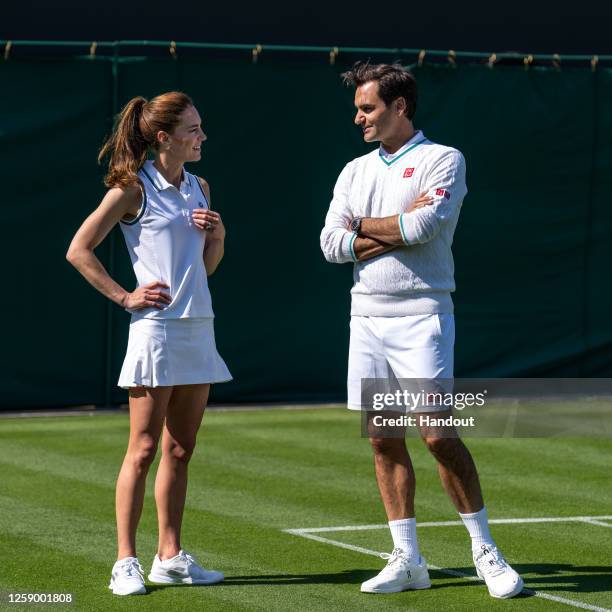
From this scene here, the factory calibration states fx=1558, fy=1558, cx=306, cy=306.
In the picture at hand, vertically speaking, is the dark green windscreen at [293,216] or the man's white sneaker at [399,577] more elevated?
the dark green windscreen at [293,216]

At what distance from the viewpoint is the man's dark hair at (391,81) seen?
6.67 m

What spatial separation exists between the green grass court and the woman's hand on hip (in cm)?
123

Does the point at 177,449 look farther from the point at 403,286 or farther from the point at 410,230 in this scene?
the point at 410,230

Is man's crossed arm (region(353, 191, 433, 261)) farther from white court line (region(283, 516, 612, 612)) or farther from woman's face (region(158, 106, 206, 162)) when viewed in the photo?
white court line (region(283, 516, 612, 612))

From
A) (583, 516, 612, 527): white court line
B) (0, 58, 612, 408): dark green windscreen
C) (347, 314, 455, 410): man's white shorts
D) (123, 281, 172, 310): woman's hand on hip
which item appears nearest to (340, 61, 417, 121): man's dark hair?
(347, 314, 455, 410): man's white shorts

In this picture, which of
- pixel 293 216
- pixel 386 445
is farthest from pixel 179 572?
pixel 293 216

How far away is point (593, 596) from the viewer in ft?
21.7

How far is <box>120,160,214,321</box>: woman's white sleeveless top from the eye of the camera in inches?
264

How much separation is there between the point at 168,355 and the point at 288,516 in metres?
2.32

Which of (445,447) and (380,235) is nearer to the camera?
(445,447)

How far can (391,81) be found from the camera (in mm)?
6668

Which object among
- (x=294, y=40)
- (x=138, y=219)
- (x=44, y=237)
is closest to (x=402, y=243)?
(x=138, y=219)

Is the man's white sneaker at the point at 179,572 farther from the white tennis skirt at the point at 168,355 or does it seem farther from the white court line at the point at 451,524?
the white court line at the point at 451,524

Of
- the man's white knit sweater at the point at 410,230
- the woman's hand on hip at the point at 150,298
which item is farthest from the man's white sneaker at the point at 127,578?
the man's white knit sweater at the point at 410,230
